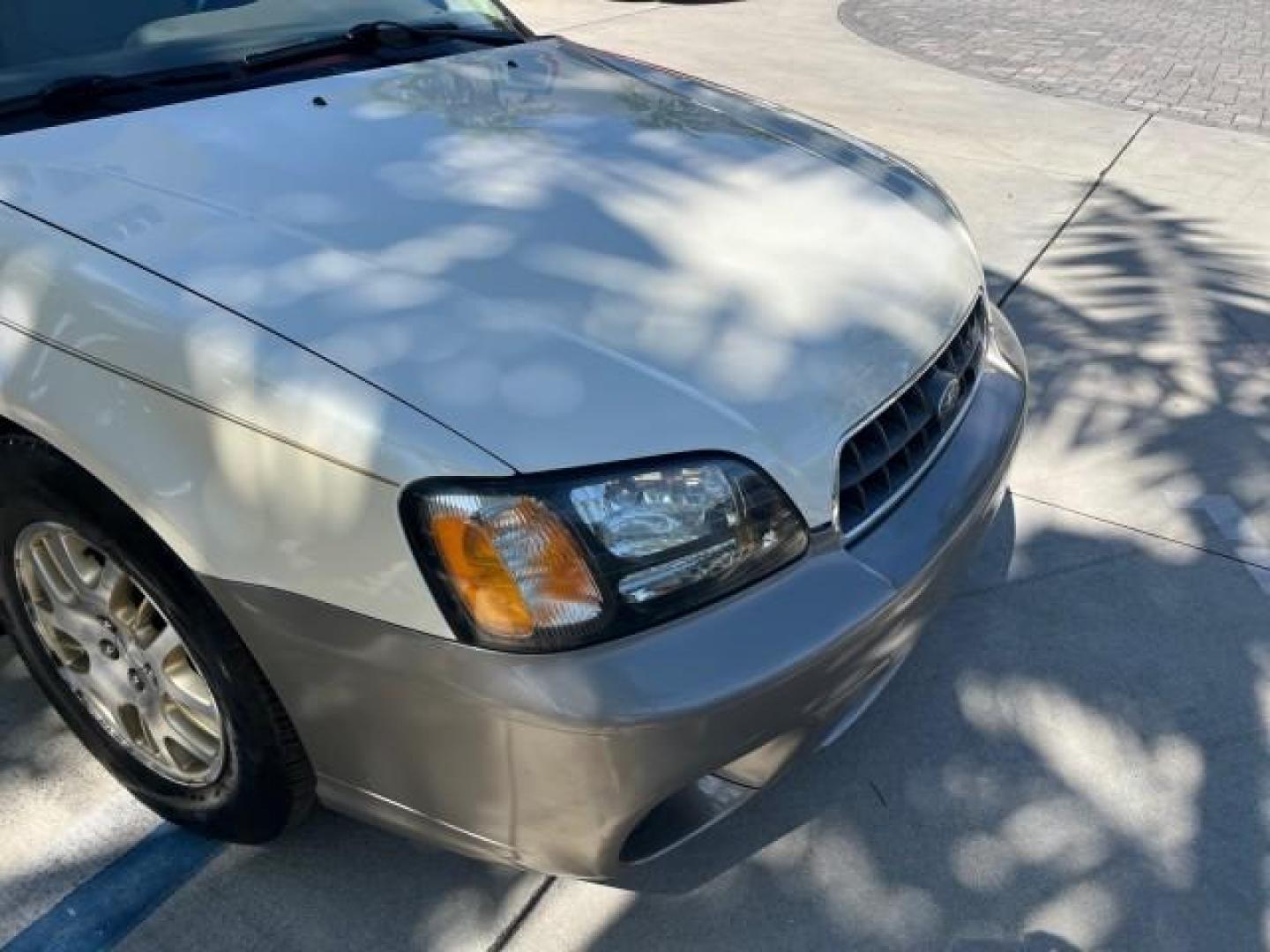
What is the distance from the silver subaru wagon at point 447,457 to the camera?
64.3 inches

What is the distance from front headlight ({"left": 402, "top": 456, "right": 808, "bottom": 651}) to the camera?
1615 millimetres

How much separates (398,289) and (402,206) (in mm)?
301

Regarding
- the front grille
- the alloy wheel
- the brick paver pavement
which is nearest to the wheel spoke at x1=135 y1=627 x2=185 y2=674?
the alloy wheel

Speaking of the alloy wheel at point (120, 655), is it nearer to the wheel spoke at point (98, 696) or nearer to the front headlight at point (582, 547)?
the wheel spoke at point (98, 696)

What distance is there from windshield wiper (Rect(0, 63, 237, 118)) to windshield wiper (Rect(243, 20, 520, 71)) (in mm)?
109

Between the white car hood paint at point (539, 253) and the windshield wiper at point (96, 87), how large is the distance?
107mm

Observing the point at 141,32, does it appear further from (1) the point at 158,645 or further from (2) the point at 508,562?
(2) the point at 508,562

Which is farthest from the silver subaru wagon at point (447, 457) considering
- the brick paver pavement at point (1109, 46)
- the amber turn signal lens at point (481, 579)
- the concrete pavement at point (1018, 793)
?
the brick paver pavement at point (1109, 46)

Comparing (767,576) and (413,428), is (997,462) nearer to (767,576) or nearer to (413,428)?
(767,576)

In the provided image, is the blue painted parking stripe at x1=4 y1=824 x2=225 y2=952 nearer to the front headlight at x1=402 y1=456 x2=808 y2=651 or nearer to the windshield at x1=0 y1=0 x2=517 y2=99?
the front headlight at x1=402 y1=456 x2=808 y2=651

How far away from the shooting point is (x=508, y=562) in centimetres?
163

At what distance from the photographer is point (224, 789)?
206 centimetres

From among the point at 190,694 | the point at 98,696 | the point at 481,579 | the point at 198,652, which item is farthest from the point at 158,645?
the point at 481,579

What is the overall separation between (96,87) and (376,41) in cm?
71
